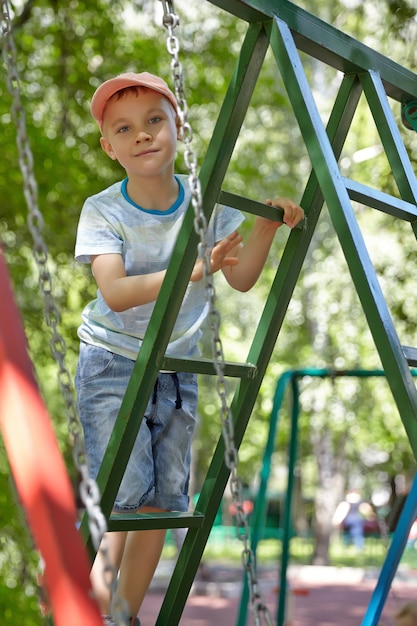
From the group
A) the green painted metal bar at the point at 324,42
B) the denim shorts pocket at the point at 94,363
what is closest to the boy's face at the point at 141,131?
the green painted metal bar at the point at 324,42

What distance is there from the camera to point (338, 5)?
1146 centimetres

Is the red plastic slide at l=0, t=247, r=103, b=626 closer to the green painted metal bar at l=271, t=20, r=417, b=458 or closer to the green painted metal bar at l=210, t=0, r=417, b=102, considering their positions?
the green painted metal bar at l=271, t=20, r=417, b=458

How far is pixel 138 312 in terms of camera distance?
100 inches

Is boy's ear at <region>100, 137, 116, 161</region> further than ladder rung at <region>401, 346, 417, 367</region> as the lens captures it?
Yes

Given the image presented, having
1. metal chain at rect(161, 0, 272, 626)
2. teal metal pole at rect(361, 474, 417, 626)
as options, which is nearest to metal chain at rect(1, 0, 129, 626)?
metal chain at rect(161, 0, 272, 626)

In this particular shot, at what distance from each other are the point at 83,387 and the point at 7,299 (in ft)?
4.19

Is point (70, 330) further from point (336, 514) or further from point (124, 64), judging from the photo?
point (336, 514)

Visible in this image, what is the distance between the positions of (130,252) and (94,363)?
0.32 m

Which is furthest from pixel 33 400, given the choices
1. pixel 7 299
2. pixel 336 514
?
pixel 336 514

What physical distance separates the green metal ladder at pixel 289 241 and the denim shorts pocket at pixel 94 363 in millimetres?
310

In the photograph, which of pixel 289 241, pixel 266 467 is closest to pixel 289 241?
pixel 289 241

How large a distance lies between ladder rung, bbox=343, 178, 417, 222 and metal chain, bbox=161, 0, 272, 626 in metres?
0.52

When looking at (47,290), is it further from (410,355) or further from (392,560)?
(392,560)

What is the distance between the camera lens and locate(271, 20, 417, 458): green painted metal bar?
2.07 metres
